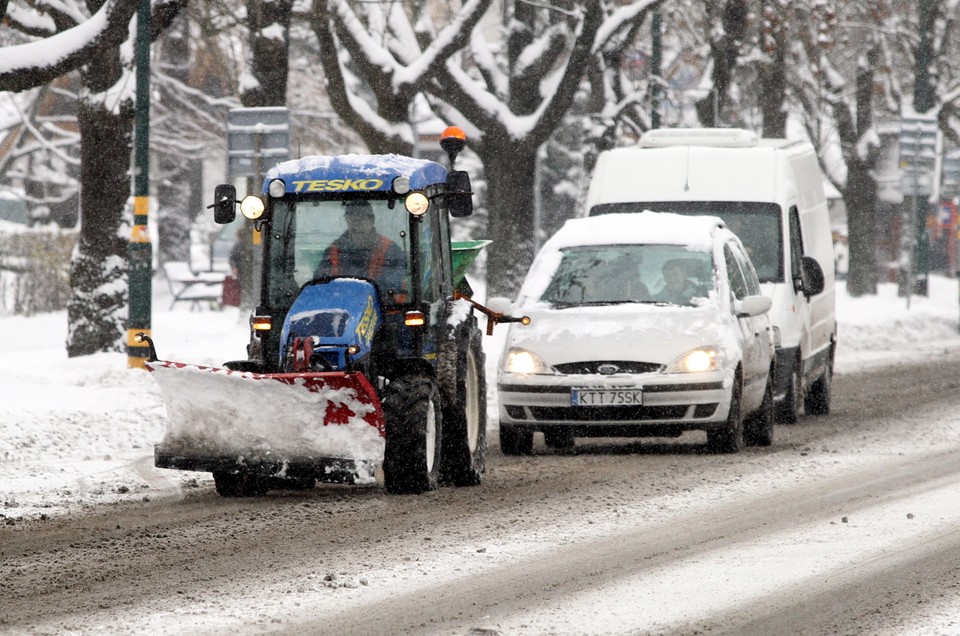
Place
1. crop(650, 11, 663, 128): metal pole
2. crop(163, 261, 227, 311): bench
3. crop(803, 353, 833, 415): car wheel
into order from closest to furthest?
crop(803, 353, 833, 415): car wheel < crop(650, 11, 663, 128): metal pole < crop(163, 261, 227, 311): bench

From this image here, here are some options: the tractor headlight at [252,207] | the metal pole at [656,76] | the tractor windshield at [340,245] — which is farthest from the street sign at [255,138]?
the metal pole at [656,76]

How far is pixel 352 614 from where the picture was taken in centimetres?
732

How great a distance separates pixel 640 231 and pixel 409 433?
423 centimetres

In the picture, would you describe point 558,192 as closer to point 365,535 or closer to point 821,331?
point 821,331

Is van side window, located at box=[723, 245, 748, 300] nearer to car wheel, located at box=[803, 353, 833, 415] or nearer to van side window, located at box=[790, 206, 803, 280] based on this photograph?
van side window, located at box=[790, 206, 803, 280]

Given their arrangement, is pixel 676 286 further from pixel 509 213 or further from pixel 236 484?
pixel 509 213

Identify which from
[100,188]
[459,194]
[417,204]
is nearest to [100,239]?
[100,188]

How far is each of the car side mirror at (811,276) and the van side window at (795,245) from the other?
0.05 metres

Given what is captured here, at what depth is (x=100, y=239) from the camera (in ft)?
68.3

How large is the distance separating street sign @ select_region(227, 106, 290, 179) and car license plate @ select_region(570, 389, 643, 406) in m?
7.06

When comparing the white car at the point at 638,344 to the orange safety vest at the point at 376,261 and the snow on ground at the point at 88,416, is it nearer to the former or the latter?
the orange safety vest at the point at 376,261

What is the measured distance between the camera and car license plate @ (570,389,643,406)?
13.1m

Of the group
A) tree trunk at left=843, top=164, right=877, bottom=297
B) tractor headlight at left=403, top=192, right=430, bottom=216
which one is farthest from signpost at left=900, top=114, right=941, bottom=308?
tractor headlight at left=403, top=192, right=430, bottom=216

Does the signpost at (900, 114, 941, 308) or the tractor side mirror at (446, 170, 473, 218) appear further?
the signpost at (900, 114, 941, 308)
